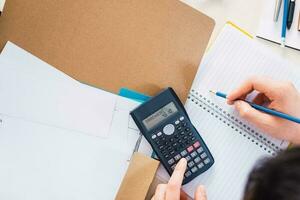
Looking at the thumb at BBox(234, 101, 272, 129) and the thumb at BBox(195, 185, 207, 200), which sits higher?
the thumb at BBox(234, 101, 272, 129)

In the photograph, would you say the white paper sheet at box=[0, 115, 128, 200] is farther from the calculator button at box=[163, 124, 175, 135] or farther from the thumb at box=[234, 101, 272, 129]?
the thumb at box=[234, 101, 272, 129]

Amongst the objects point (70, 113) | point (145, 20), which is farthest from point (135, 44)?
point (70, 113)

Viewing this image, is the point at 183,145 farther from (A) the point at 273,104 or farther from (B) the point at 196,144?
(A) the point at 273,104

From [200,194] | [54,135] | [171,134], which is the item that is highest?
[54,135]

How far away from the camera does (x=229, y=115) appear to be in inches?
29.1

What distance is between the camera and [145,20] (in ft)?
2.34

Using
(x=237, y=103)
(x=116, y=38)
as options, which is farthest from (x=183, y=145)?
(x=116, y=38)

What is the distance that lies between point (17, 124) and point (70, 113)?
93 mm

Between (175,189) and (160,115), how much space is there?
135 millimetres

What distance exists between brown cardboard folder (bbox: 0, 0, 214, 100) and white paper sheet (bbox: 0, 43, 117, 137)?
0.02 metres

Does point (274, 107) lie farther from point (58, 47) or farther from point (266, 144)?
point (58, 47)

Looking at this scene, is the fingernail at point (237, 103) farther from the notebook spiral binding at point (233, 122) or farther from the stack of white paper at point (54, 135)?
the stack of white paper at point (54, 135)

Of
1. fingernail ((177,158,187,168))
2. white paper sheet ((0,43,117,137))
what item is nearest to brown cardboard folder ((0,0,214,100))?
white paper sheet ((0,43,117,137))

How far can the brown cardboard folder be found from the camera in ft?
2.26
